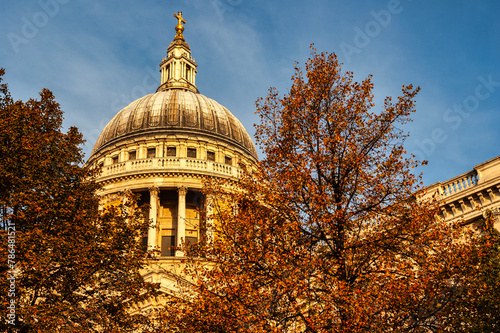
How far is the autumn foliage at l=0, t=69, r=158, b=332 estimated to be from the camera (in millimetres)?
15695

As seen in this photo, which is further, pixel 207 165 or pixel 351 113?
pixel 207 165

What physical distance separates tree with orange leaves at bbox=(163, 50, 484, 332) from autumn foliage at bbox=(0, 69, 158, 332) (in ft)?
8.22

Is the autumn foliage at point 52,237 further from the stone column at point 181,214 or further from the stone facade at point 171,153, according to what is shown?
the stone column at point 181,214

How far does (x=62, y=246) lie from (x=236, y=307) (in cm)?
591

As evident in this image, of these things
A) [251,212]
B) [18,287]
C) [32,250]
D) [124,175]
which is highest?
[124,175]

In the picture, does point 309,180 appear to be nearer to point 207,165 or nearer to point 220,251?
point 220,251

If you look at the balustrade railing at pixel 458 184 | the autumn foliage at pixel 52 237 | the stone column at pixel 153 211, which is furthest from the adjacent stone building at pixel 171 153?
the autumn foliage at pixel 52 237

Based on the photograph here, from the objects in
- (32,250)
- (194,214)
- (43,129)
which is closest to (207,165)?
(194,214)

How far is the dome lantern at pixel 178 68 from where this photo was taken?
6804 cm

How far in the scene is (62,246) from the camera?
652 inches

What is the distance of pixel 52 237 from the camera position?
53.4ft

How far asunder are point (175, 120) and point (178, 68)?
13.6 metres

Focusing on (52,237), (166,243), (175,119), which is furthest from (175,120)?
(52,237)

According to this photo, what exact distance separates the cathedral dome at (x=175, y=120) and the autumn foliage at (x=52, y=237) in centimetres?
3821
